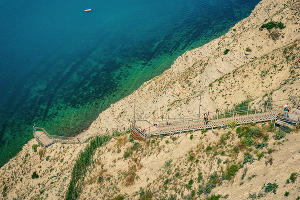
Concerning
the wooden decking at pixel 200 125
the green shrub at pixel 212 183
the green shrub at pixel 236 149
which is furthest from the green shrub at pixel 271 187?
the wooden decking at pixel 200 125

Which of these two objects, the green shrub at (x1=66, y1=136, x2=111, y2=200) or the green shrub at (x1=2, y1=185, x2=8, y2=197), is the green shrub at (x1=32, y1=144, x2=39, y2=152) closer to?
the green shrub at (x1=2, y1=185, x2=8, y2=197)

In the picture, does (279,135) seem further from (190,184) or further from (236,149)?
(190,184)

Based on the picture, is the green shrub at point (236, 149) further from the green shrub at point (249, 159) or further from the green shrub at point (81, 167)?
the green shrub at point (81, 167)

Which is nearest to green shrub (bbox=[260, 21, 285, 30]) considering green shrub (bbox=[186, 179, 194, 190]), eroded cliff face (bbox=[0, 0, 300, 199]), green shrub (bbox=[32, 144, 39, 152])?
eroded cliff face (bbox=[0, 0, 300, 199])

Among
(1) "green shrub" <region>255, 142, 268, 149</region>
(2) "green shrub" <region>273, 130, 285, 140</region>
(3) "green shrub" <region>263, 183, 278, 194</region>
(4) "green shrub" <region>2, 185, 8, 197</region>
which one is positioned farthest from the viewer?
(4) "green shrub" <region>2, 185, 8, 197</region>

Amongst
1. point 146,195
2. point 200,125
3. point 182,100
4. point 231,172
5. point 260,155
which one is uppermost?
point 260,155

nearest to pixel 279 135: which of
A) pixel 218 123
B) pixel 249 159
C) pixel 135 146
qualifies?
pixel 249 159
